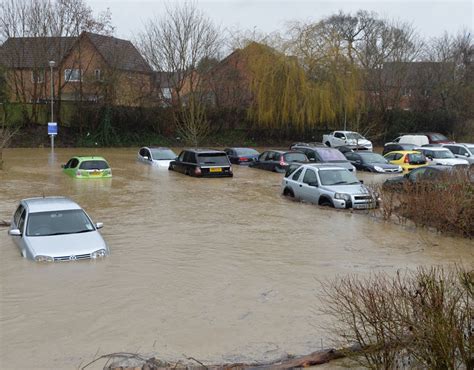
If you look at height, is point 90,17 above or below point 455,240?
above

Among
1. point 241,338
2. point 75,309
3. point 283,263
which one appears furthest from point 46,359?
point 283,263

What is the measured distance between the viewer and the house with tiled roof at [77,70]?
1806 inches

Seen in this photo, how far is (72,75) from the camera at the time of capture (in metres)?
47.6

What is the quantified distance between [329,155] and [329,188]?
11.0 metres

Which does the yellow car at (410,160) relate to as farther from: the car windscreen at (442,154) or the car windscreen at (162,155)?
the car windscreen at (162,155)

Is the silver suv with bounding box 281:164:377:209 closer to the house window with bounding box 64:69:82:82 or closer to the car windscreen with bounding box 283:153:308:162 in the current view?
the car windscreen with bounding box 283:153:308:162

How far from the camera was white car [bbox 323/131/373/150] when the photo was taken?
41625mm

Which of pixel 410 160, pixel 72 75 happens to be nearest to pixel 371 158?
pixel 410 160

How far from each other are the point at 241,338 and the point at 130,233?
7628mm

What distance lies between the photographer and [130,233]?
15.2 meters

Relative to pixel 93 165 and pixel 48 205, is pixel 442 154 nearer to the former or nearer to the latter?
pixel 93 165

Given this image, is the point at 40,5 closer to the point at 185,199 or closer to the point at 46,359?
the point at 185,199

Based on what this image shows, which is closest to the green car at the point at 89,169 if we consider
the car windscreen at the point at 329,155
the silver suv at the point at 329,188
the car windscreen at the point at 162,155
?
the car windscreen at the point at 162,155

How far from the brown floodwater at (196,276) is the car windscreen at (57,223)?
72 centimetres
